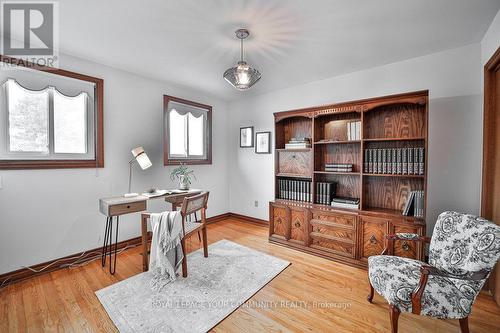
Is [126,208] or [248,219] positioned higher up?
[126,208]

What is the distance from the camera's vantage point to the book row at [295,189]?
3305 millimetres

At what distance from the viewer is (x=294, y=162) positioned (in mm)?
3635

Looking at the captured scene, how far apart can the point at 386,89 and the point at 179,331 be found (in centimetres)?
345

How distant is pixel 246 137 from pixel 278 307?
3.14m

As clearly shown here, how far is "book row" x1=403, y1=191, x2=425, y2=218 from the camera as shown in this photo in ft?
8.13

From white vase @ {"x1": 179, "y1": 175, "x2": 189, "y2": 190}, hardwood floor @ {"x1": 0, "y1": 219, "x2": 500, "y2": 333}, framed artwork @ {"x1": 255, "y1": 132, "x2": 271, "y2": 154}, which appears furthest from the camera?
framed artwork @ {"x1": 255, "y1": 132, "x2": 271, "y2": 154}

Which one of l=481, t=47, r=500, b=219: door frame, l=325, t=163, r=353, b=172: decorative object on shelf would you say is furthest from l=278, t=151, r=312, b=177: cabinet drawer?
l=481, t=47, r=500, b=219: door frame

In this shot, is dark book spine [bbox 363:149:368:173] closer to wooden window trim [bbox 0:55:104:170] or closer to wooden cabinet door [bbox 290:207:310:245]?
wooden cabinet door [bbox 290:207:310:245]

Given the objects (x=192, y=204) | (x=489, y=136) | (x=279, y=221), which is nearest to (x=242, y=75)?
(x=192, y=204)

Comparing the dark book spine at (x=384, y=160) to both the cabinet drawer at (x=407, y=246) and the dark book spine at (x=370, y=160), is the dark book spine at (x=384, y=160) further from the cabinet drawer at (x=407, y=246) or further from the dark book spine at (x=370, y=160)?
the cabinet drawer at (x=407, y=246)

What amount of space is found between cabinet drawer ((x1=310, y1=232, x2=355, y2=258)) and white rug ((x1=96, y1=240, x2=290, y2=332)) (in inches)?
21.2

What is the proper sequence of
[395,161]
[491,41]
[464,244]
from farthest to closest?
[395,161] → [491,41] → [464,244]

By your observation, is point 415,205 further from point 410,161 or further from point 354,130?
point 354,130

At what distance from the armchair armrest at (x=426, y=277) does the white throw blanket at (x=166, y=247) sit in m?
1.99
